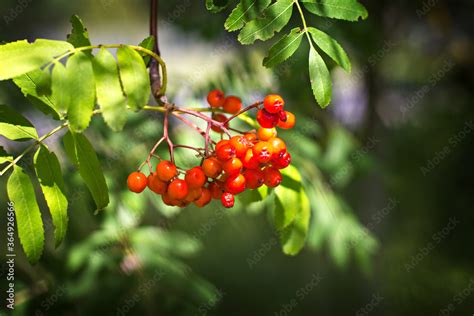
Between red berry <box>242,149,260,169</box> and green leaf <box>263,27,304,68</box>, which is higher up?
green leaf <box>263,27,304,68</box>

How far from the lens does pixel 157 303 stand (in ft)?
6.62

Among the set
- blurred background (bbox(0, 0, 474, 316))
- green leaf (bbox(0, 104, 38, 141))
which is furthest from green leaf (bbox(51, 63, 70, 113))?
blurred background (bbox(0, 0, 474, 316))

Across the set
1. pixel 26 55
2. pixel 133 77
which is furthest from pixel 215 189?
pixel 26 55

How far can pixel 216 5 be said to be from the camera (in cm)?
90

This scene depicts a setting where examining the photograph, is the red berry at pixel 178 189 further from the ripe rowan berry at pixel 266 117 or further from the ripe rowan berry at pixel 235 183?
the ripe rowan berry at pixel 266 117

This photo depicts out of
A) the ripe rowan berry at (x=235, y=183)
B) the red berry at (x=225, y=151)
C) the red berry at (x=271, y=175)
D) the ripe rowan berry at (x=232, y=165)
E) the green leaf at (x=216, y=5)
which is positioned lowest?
the red berry at (x=271, y=175)

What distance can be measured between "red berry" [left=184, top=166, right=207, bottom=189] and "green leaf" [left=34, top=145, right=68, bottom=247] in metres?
0.23

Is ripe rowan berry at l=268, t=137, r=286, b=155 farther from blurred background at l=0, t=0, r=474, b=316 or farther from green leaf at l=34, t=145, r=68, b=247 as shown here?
blurred background at l=0, t=0, r=474, b=316

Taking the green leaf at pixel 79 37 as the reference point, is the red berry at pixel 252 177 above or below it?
Result: below

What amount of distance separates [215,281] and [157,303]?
2581 millimetres

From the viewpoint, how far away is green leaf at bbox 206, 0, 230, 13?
894mm

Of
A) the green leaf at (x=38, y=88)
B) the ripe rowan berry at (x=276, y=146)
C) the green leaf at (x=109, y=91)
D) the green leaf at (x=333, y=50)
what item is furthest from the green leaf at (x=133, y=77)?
the green leaf at (x=333, y=50)

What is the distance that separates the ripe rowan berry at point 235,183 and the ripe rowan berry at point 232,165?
0.01 meters

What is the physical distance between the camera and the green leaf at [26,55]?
0.82m
